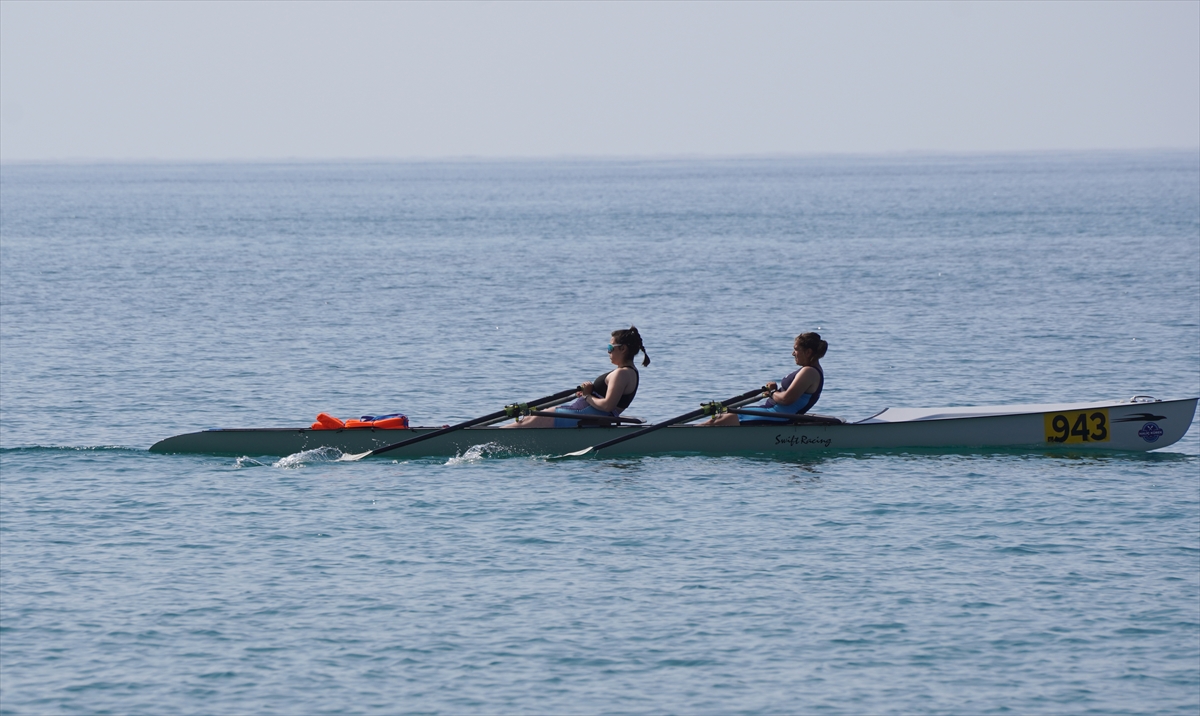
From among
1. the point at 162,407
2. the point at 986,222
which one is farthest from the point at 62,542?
the point at 986,222

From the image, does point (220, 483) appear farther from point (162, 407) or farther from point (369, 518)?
point (162, 407)

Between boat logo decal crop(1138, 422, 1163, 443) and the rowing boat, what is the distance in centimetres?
1

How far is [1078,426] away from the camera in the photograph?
20125 mm

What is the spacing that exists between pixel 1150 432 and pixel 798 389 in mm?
4746

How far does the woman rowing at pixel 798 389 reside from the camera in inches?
765

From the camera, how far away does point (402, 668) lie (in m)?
12.1

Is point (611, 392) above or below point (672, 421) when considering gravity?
above

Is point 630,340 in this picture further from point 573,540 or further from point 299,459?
point 299,459

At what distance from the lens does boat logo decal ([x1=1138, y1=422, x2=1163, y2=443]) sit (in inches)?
786

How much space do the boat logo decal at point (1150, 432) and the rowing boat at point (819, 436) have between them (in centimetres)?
1

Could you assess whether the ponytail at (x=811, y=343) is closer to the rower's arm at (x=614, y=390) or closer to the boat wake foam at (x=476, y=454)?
the rower's arm at (x=614, y=390)

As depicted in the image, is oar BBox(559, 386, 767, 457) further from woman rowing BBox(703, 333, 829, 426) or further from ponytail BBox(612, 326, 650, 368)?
ponytail BBox(612, 326, 650, 368)

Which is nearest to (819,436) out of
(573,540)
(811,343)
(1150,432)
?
(811,343)

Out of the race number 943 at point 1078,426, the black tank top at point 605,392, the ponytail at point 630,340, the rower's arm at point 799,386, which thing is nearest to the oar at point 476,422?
the black tank top at point 605,392
